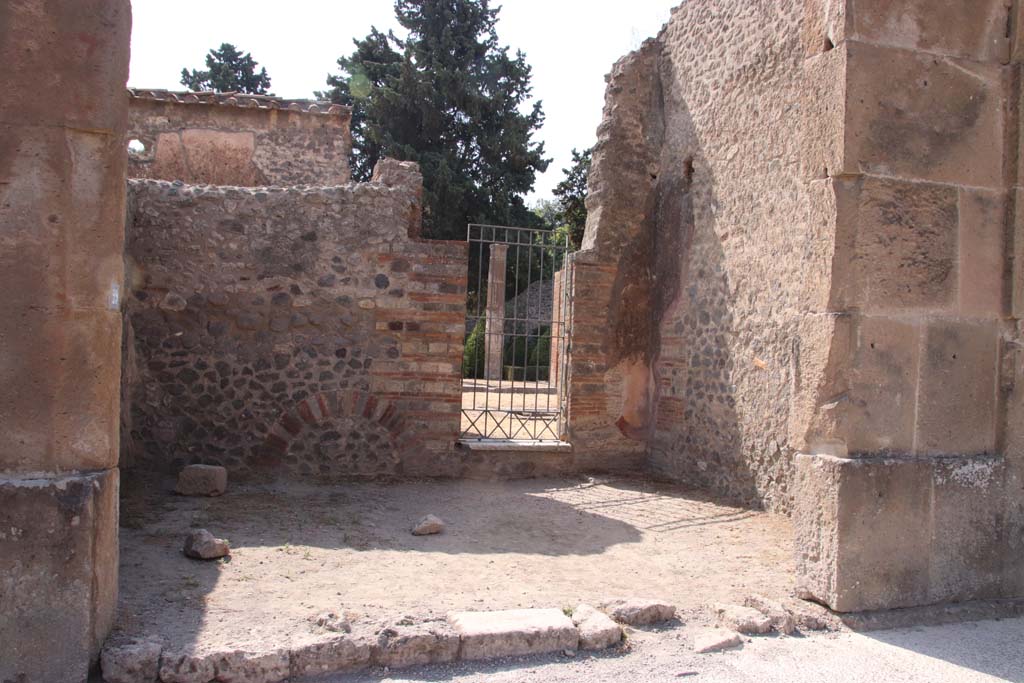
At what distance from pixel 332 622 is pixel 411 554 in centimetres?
145

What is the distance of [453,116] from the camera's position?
22938 mm

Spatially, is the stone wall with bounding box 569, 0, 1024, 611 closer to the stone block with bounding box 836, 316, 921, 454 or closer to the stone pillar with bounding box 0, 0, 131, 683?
the stone block with bounding box 836, 316, 921, 454

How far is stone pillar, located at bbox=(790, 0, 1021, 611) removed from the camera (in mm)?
3863

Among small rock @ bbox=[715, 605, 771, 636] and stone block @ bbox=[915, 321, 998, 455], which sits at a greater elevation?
stone block @ bbox=[915, 321, 998, 455]

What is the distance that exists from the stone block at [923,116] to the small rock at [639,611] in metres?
2.35

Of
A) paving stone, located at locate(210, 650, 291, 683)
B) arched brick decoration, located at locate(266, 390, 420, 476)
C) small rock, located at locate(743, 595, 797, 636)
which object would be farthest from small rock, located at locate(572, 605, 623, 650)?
arched brick decoration, located at locate(266, 390, 420, 476)

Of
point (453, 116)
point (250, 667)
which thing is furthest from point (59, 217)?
point (453, 116)

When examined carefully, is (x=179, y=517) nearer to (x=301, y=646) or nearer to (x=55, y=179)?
(x=301, y=646)

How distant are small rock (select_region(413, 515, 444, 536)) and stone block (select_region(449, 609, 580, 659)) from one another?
1.84 meters

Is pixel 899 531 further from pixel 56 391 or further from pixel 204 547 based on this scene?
pixel 56 391

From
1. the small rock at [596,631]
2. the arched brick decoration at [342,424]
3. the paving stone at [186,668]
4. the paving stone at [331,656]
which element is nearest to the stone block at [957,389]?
the small rock at [596,631]

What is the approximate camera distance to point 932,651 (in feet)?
11.8

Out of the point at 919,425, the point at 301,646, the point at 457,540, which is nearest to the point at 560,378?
the point at 457,540

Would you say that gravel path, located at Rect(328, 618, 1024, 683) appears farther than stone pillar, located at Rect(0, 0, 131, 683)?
Yes
